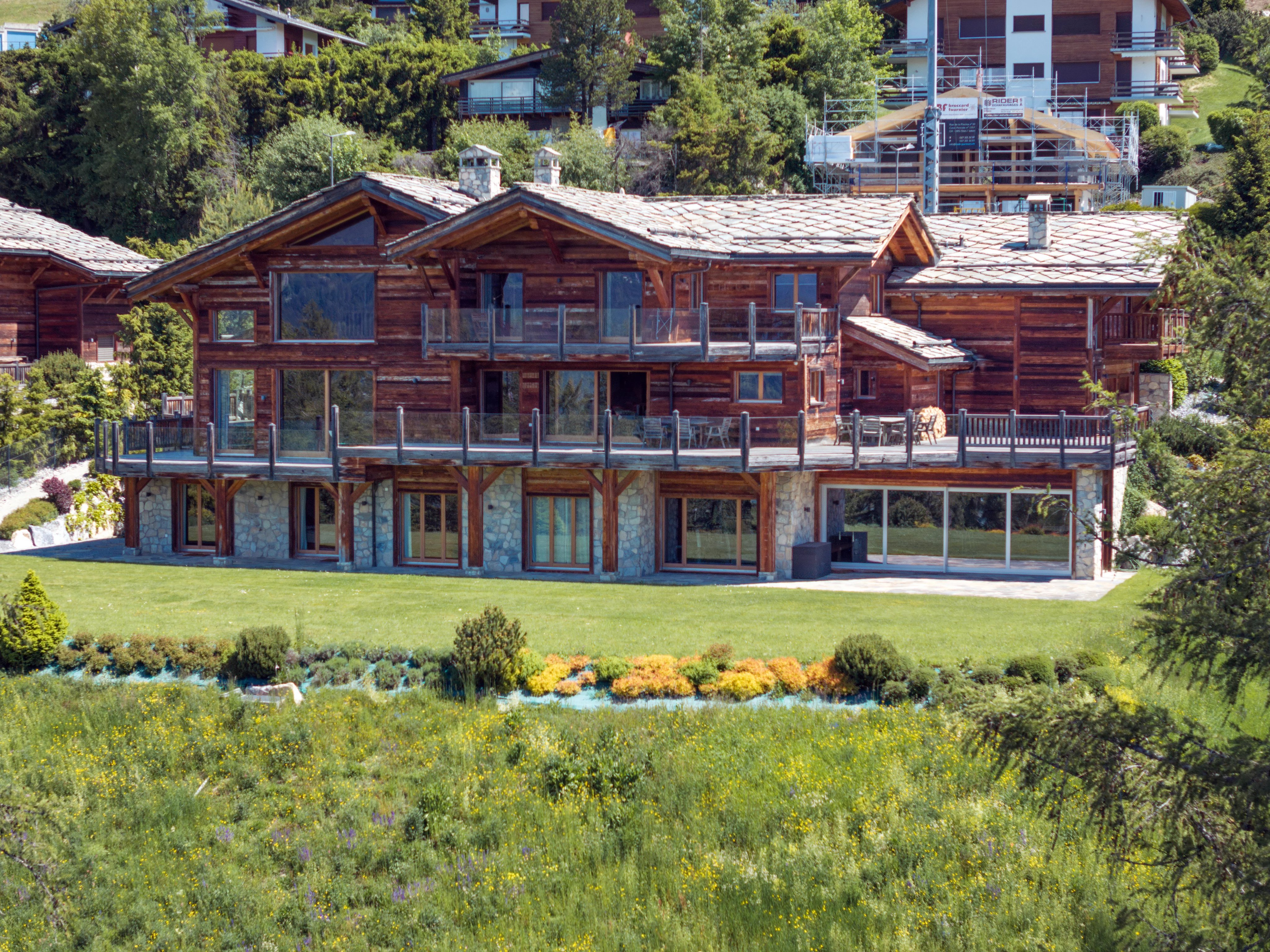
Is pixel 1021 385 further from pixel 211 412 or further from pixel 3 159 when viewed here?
pixel 3 159

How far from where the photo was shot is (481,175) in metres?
40.2

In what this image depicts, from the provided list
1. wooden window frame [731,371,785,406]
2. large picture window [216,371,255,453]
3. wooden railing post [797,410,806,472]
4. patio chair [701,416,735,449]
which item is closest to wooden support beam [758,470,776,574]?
wooden railing post [797,410,806,472]

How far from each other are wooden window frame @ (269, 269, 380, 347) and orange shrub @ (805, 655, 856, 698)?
1840 centimetres

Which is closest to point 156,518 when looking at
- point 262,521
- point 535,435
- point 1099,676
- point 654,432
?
point 262,521

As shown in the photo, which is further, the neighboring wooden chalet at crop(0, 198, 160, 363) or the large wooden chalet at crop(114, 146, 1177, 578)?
the neighboring wooden chalet at crop(0, 198, 160, 363)

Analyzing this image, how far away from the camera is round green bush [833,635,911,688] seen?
2242 centimetres

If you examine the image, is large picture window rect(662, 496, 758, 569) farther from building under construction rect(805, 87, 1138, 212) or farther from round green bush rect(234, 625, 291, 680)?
building under construction rect(805, 87, 1138, 212)

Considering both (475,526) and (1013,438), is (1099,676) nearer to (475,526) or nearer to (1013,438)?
(1013,438)

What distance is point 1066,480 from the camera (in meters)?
33.5

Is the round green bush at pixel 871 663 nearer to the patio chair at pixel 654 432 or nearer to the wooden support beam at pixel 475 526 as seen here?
the patio chair at pixel 654 432

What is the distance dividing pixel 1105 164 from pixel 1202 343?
2103 inches

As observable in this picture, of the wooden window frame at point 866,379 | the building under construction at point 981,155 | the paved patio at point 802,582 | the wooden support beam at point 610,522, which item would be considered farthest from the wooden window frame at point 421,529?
the building under construction at point 981,155

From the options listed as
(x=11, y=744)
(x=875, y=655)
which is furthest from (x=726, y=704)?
(x=11, y=744)

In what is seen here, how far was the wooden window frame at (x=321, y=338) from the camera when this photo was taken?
37500mm
